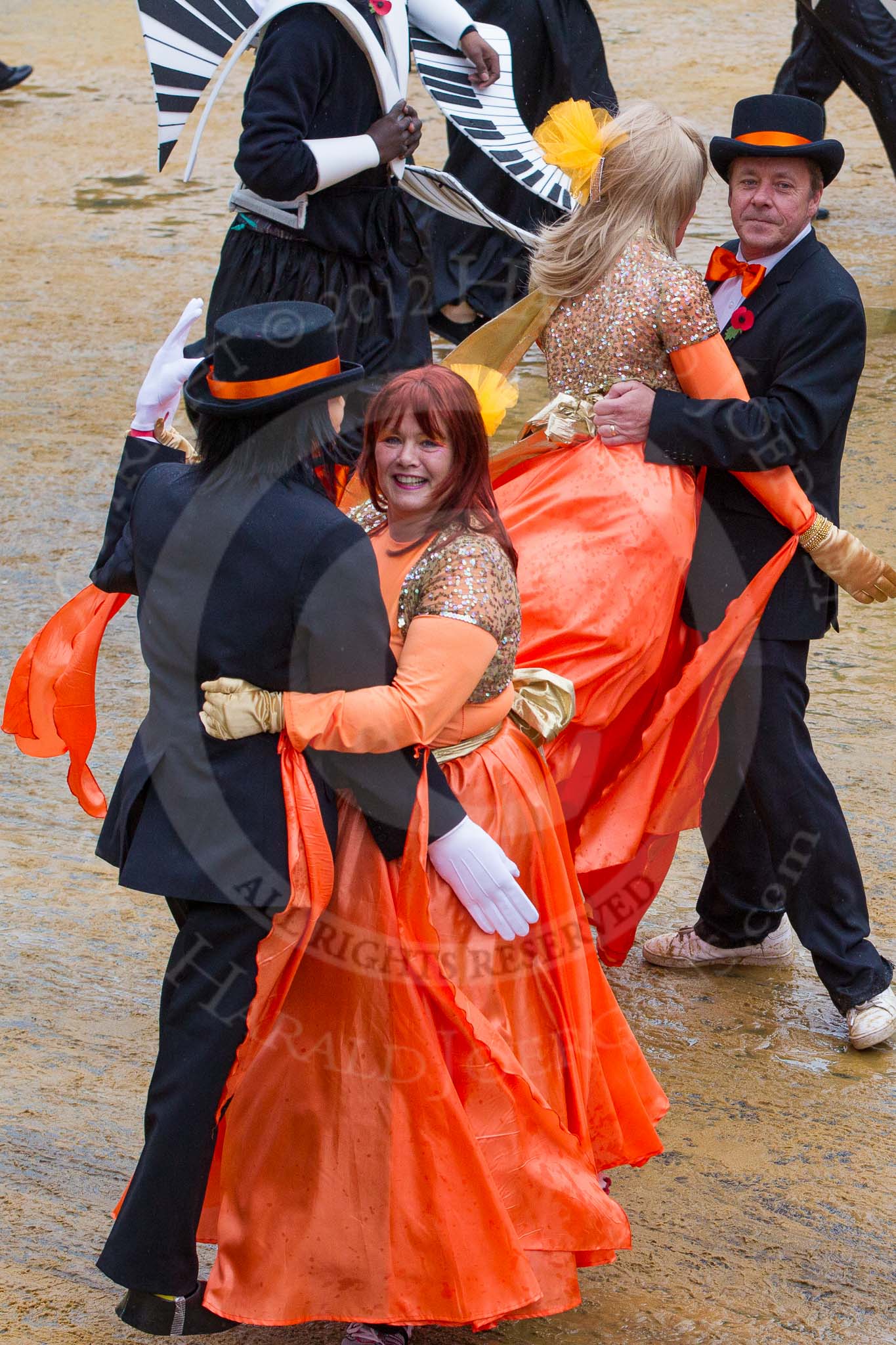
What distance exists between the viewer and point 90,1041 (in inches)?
117

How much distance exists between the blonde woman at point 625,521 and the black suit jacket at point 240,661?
0.75 m

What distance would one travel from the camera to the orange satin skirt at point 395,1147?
2113mm

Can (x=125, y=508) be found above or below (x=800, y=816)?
above

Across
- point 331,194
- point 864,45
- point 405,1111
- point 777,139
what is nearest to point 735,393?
point 777,139

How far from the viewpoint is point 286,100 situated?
3.63m

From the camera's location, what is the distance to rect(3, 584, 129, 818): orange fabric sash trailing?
2.55 m

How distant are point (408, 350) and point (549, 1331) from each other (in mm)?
2681

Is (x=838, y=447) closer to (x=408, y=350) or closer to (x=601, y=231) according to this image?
(x=601, y=231)

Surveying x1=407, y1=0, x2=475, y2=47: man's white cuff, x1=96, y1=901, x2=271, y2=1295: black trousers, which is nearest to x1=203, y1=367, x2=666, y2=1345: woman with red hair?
x1=96, y1=901, x2=271, y2=1295: black trousers

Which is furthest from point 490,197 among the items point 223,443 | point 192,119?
point 192,119

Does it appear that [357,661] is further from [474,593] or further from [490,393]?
[490,393]

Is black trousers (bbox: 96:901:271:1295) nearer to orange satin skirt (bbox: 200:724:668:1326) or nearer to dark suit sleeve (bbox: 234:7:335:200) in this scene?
orange satin skirt (bbox: 200:724:668:1326)

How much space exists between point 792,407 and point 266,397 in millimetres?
1155

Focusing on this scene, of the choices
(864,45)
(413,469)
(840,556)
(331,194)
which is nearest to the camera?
(413,469)
